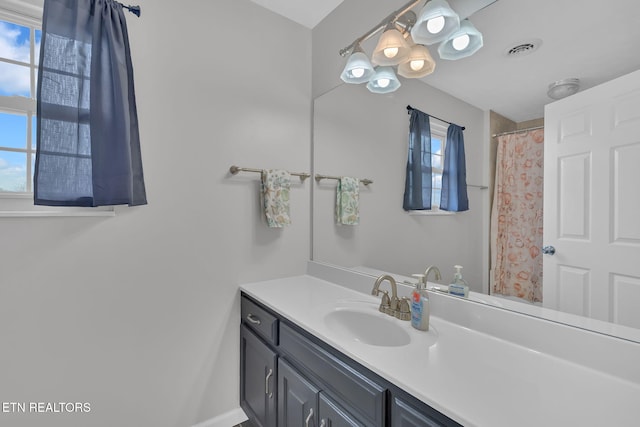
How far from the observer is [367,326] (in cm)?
133

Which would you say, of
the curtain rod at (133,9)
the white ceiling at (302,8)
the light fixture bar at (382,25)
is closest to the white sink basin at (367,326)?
the light fixture bar at (382,25)

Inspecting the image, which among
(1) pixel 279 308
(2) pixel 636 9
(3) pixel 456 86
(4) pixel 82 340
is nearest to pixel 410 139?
(3) pixel 456 86

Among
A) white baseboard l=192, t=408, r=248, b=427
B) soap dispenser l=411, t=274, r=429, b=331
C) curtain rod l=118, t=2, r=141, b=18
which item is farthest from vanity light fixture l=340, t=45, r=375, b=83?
white baseboard l=192, t=408, r=248, b=427

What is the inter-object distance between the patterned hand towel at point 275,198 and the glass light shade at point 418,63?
35.3 inches

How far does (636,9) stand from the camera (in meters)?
0.83

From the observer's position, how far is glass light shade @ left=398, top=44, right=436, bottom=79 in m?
1.36

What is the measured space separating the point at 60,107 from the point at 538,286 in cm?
201

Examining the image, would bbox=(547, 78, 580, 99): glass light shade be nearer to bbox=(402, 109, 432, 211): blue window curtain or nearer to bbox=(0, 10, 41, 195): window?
bbox=(402, 109, 432, 211): blue window curtain

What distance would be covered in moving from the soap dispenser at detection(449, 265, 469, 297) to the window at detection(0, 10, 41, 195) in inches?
73.8

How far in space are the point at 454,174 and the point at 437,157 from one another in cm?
12

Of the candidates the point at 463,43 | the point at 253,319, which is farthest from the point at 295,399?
the point at 463,43

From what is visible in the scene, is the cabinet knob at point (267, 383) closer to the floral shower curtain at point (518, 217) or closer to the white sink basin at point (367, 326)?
the white sink basin at point (367, 326)

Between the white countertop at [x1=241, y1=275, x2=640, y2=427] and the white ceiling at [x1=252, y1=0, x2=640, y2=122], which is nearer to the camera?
the white countertop at [x1=241, y1=275, x2=640, y2=427]

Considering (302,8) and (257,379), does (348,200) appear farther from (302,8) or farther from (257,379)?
(302,8)
